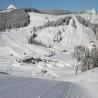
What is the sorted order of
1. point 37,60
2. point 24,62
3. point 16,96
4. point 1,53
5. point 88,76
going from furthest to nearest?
point 1,53 < point 37,60 < point 24,62 < point 88,76 < point 16,96

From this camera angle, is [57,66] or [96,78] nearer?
[96,78]

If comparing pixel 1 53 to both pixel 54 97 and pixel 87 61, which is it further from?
pixel 54 97

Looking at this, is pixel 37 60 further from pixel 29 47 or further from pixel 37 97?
pixel 37 97

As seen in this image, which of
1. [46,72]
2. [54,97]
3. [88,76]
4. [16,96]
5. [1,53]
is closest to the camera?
[16,96]

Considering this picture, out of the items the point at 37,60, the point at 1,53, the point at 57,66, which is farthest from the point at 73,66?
the point at 1,53

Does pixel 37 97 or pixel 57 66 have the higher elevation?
pixel 37 97

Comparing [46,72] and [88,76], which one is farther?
[46,72]

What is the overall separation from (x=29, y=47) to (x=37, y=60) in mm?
40805

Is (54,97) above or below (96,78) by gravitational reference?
above

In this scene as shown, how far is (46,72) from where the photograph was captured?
11150 cm

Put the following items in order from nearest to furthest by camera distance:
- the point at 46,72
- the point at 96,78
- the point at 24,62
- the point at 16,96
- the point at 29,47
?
the point at 16,96 → the point at 96,78 → the point at 46,72 → the point at 24,62 → the point at 29,47

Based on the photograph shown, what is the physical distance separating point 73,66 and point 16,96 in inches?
4164

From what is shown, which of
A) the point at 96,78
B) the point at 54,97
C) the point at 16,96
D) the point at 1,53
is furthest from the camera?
the point at 1,53

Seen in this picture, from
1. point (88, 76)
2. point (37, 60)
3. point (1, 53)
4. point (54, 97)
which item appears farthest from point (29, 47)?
point (54, 97)
